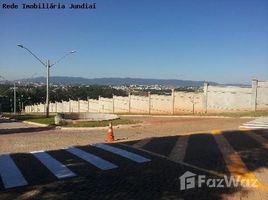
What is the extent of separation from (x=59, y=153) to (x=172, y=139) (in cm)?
540

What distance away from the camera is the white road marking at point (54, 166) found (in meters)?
11.6

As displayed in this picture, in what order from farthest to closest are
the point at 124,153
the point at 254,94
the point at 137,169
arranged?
the point at 254,94
the point at 124,153
the point at 137,169

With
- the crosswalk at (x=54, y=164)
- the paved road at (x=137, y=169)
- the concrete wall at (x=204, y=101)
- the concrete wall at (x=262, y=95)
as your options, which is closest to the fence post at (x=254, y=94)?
the concrete wall at (x=204, y=101)

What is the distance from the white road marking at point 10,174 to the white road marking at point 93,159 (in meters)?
2.22

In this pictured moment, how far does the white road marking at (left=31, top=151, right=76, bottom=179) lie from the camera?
38.1 feet

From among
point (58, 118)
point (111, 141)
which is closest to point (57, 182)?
point (111, 141)

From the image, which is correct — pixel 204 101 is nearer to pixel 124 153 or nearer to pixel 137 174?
pixel 124 153

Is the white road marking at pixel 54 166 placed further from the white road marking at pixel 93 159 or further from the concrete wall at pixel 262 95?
the concrete wall at pixel 262 95

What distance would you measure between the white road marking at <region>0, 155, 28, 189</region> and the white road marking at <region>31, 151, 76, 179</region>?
90 centimetres

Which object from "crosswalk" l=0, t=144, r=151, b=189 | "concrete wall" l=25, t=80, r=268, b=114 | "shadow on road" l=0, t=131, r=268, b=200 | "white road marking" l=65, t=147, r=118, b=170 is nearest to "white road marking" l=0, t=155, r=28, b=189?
"crosswalk" l=0, t=144, r=151, b=189

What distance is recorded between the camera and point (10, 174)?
38.8 feet

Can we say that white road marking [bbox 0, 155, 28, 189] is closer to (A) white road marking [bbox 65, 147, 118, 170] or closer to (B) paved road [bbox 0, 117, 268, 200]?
(B) paved road [bbox 0, 117, 268, 200]

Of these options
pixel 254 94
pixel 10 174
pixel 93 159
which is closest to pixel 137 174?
pixel 93 159

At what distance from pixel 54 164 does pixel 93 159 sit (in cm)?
130
